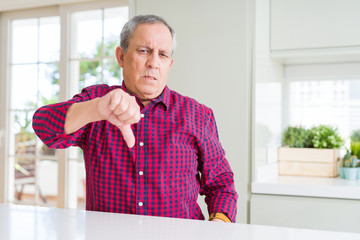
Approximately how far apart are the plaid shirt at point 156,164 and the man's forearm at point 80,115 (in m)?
0.07

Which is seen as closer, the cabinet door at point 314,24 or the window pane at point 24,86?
the cabinet door at point 314,24

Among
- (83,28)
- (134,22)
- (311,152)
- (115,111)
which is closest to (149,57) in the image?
(134,22)

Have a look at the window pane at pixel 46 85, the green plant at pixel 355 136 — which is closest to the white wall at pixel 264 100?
the green plant at pixel 355 136

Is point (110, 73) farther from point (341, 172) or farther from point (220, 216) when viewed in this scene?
point (220, 216)

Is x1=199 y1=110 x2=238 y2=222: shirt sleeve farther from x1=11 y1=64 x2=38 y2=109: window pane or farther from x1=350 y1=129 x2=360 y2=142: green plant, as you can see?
x1=11 y1=64 x2=38 y2=109: window pane

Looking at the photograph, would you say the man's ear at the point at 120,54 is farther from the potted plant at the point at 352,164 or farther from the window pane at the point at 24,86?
the window pane at the point at 24,86

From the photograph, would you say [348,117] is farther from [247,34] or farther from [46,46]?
[46,46]

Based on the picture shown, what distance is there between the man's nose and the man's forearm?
271mm

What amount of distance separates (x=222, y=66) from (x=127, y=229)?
4.81 feet

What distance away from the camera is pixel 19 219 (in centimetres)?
100

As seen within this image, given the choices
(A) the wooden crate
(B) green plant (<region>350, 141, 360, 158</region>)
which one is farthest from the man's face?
(B) green plant (<region>350, 141, 360, 158</region>)

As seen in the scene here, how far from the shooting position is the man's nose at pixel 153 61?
1214 mm

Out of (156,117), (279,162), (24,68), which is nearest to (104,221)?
(156,117)

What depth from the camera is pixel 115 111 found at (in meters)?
0.84
